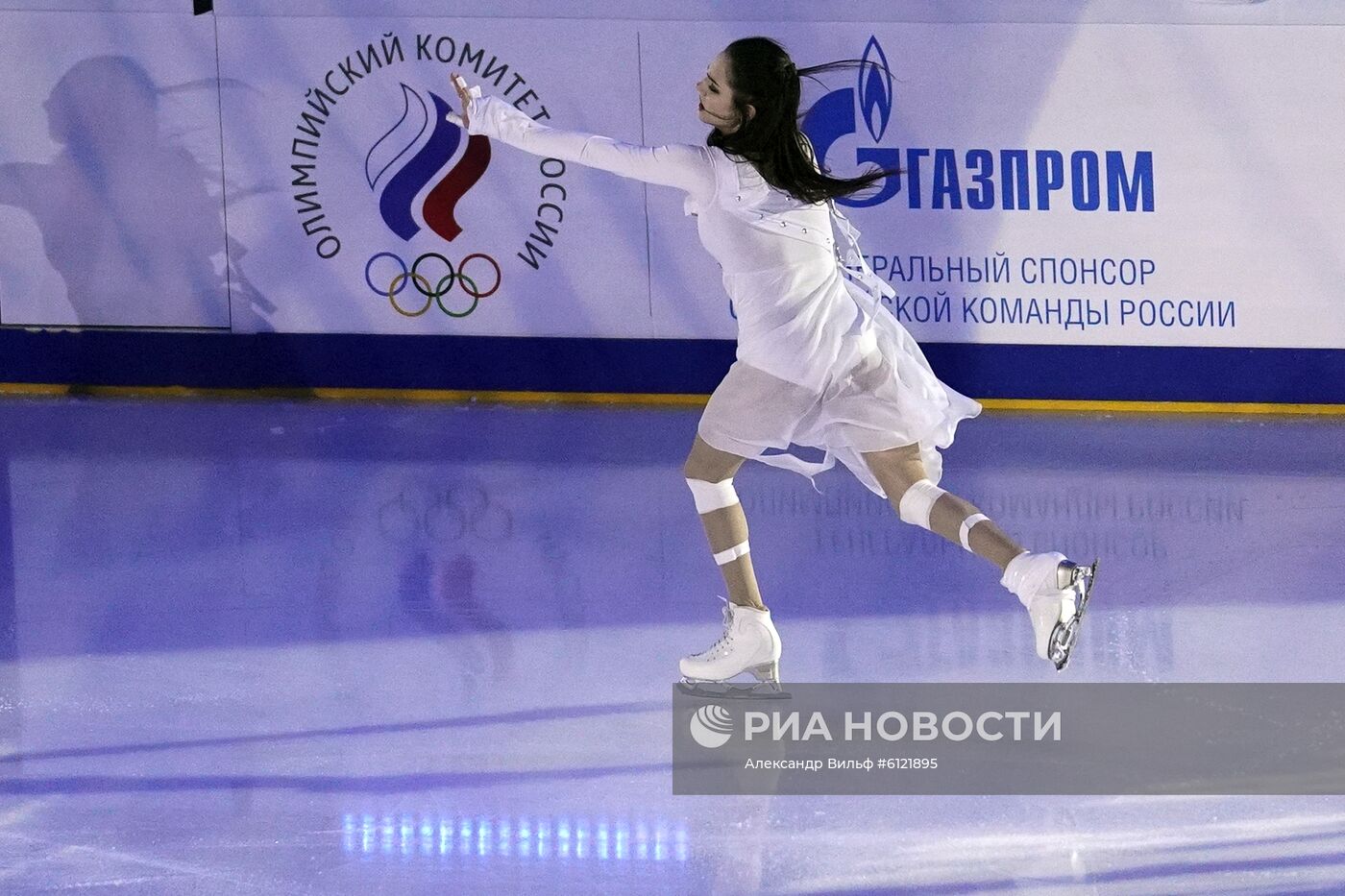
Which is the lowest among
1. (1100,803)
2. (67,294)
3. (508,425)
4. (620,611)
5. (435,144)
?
(1100,803)

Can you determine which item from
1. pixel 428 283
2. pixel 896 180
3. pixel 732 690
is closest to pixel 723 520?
pixel 732 690

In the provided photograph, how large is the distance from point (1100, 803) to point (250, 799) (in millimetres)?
1801

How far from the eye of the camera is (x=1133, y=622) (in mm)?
4785

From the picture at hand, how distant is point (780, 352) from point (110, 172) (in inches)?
201

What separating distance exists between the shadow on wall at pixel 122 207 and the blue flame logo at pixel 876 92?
3007 mm

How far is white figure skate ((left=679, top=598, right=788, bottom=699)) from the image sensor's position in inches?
163

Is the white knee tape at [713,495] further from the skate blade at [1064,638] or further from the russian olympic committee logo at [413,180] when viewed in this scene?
the russian olympic committee logo at [413,180]

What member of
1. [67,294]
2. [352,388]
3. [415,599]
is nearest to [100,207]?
[67,294]

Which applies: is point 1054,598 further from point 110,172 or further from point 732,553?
point 110,172

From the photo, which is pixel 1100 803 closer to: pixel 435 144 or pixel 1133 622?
pixel 1133 622

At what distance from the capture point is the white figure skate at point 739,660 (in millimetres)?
4137

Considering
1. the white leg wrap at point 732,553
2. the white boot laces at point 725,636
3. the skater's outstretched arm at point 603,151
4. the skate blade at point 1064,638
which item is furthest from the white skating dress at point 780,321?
the skate blade at point 1064,638

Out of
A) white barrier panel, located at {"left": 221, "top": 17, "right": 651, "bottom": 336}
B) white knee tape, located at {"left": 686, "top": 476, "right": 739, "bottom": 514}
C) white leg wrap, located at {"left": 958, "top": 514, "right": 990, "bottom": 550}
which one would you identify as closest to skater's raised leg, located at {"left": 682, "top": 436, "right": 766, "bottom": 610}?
white knee tape, located at {"left": 686, "top": 476, "right": 739, "bottom": 514}

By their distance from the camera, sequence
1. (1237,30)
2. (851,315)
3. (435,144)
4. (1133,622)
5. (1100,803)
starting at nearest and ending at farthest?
(1100,803)
(851,315)
(1133,622)
(1237,30)
(435,144)
